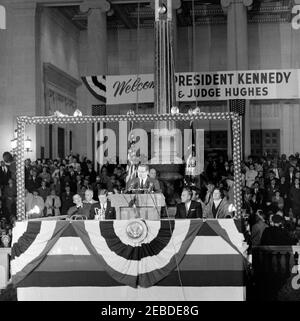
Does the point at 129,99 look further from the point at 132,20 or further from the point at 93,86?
the point at 132,20

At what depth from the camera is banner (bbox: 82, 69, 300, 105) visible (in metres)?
22.6

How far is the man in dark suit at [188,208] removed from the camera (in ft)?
42.3

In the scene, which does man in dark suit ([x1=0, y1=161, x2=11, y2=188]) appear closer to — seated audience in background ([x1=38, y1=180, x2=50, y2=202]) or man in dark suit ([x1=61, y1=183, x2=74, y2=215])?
seated audience in background ([x1=38, y1=180, x2=50, y2=202])

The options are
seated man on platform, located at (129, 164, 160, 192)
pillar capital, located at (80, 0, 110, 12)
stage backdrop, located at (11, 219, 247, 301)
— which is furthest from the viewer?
pillar capital, located at (80, 0, 110, 12)

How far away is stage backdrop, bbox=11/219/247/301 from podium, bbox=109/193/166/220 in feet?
2.51

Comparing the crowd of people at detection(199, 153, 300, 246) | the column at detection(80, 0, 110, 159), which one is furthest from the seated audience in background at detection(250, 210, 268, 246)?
the column at detection(80, 0, 110, 159)

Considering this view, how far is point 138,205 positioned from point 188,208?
1.04 meters

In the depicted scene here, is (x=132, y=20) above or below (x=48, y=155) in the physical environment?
above

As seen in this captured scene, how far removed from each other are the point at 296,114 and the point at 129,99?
16680 millimetres

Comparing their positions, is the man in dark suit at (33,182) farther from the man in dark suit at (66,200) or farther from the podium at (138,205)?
the podium at (138,205)

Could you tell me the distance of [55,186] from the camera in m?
20.8

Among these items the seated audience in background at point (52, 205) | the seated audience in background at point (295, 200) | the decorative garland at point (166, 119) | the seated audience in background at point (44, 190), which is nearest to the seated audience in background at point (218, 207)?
the decorative garland at point (166, 119)

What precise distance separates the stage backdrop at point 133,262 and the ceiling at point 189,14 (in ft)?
79.0
